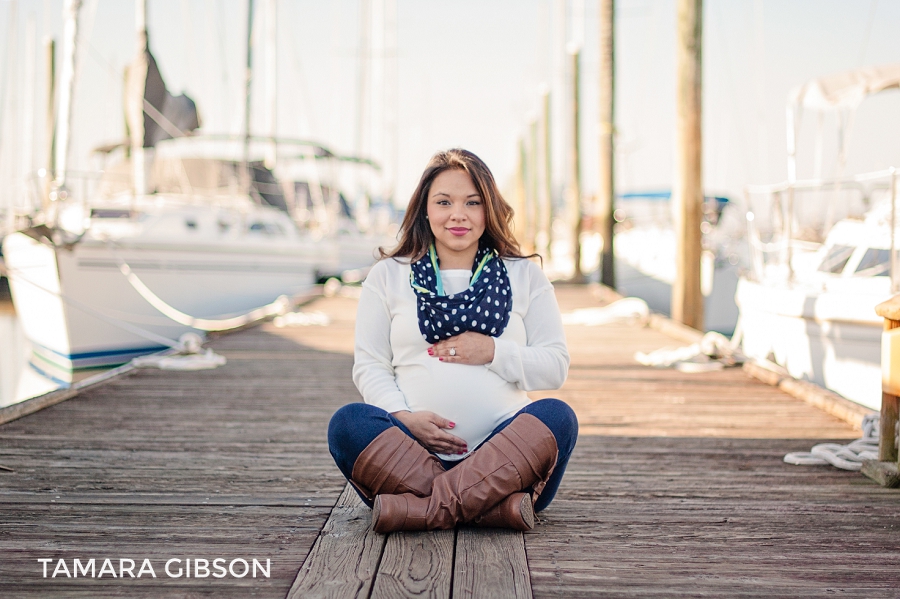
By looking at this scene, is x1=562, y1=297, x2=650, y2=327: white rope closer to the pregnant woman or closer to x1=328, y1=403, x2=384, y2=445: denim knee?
the pregnant woman

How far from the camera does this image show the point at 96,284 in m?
10.4

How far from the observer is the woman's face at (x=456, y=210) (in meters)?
2.57

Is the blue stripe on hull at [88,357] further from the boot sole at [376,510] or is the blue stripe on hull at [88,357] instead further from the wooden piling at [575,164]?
the wooden piling at [575,164]

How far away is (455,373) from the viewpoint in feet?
8.32

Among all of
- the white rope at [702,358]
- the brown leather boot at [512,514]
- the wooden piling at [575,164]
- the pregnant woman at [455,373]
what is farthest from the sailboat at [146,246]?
the wooden piling at [575,164]

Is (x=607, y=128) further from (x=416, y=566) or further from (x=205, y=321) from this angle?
(x=416, y=566)

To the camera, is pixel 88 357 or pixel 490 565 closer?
pixel 490 565

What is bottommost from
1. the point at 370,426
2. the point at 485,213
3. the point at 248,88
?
A: the point at 370,426

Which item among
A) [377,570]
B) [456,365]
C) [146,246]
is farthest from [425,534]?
[146,246]

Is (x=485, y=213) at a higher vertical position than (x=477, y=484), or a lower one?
higher

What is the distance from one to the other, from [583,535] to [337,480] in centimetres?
109

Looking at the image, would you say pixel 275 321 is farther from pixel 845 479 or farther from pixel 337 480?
pixel 845 479

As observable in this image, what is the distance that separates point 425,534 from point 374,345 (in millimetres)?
605

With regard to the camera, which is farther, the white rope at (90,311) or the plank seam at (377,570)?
the white rope at (90,311)
